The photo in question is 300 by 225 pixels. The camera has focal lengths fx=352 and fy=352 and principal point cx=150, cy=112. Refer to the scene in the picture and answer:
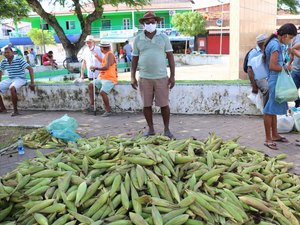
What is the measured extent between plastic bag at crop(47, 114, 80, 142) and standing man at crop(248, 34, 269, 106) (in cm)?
310

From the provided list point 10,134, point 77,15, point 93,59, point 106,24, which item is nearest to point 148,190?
point 10,134

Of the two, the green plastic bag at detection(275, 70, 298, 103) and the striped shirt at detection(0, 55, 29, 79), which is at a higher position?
the striped shirt at detection(0, 55, 29, 79)

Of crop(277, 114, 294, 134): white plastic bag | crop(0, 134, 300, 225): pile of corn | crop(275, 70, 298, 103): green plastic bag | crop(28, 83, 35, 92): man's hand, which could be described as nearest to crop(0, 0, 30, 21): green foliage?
crop(28, 83, 35, 92): man's hand

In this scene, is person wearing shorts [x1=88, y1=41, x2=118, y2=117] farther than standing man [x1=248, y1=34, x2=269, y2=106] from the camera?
Yes

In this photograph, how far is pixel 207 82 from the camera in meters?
7.43

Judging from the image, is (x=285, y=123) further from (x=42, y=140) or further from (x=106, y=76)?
(x=42, y=140)

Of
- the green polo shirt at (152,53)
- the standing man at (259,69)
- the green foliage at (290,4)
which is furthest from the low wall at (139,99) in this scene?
the green foliage at (290,4)

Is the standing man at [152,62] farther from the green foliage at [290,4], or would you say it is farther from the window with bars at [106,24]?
the window with bars at [106,24]

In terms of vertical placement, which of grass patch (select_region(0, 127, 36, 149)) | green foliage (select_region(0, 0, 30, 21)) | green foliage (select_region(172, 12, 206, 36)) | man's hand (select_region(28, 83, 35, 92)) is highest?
green foliage (select_region(172, 12, 206, 36))

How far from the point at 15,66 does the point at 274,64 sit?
5.73 metres

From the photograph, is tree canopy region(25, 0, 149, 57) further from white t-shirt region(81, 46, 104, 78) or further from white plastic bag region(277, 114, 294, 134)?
white plastic bag region(277, 114, 294, 134)

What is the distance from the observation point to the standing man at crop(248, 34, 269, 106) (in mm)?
5711

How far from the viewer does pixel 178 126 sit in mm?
6520

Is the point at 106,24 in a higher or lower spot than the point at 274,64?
higher
